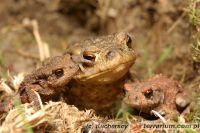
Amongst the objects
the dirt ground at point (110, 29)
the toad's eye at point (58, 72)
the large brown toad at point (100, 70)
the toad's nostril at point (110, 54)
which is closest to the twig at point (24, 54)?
the dirt ground at point (110, 29)

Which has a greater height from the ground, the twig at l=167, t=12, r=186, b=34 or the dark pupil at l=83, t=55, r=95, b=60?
the twig at l=167, t=12, r=186, b=34

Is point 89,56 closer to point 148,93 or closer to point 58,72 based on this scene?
point 58,72

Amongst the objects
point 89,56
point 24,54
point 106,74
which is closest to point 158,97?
point 106,74

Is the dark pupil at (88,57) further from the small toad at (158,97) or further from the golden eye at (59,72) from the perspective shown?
the small toad at (158,97)

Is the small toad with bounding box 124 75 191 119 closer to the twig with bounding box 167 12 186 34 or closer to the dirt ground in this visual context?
the dirt ground

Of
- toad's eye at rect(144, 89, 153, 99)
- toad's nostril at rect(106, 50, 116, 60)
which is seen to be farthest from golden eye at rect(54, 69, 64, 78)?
toad's eye at rect(144, 89, 153, 99)

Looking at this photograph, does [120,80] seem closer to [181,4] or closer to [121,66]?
[121,66]
